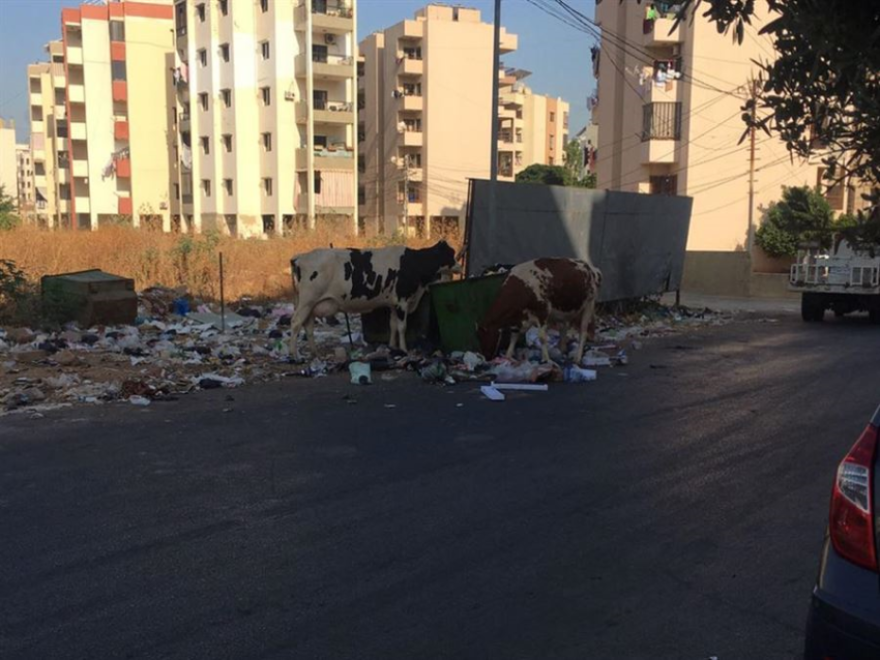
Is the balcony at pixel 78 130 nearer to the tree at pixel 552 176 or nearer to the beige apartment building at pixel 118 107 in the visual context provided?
the beige apartment building at pixel 118 107

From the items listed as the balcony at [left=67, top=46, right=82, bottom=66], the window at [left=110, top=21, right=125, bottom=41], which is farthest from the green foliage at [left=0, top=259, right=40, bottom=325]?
the balcony at [left=67, top=46, right=82, bottom=66]

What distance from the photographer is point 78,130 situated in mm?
61000

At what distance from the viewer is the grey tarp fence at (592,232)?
14.1 m

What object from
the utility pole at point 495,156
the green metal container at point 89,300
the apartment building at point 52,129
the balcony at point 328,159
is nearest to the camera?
the green metal container at point 89,300

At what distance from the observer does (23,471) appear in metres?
6.34

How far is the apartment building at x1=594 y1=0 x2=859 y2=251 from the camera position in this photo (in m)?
33.5

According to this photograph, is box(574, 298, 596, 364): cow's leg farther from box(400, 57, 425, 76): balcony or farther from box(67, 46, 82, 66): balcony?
box(67, 46, 82, 66): balcony

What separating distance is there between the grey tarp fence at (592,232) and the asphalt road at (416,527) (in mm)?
5626

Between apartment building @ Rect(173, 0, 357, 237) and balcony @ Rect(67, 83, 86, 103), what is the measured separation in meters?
12.8

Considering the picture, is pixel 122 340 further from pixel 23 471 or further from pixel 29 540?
pixel 29 540

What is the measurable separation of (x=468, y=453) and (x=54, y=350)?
25.2 ft

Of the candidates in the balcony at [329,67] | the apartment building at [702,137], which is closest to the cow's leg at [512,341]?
the apartment building at [702,137]

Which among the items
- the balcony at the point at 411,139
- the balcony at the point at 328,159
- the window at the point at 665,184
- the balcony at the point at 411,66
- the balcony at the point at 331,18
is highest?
the balcony at the point at 331,18

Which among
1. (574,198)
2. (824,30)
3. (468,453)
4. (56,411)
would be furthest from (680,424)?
(574,198)
